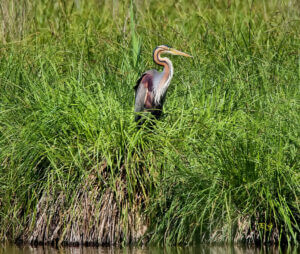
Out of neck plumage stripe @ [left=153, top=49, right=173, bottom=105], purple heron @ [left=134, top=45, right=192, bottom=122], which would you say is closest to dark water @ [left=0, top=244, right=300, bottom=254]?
purple heron @ [left=134, top=45, right=192, bottom=122]

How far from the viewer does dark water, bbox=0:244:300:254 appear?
4512 millimetres

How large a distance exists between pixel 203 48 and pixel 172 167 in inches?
99.5

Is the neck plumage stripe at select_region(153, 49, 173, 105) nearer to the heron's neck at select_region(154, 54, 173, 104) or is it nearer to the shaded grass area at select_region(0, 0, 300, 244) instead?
the heron's neck at select_region(154, 54, 173, 104)

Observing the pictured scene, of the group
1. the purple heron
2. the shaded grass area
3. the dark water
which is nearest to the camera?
the dark water

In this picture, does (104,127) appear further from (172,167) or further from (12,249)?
(12,249)

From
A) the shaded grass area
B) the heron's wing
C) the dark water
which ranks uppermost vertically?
the heron's wing

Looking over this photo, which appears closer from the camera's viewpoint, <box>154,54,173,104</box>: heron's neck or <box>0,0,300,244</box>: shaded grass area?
<box>0,0,300,244</box>: shaded grass area

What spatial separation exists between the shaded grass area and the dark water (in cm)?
10

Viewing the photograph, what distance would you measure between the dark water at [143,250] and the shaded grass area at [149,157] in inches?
3.7

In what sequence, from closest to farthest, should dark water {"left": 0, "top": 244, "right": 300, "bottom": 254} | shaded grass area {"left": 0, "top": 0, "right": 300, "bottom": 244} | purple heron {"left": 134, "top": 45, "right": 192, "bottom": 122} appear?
1. dark water {"left": 0, "top": 244, "right": 300, "bottom": 254}
2. shaded grass area {"left": 0, "top": 0, "right": 300, "bottom": 244}
3. purple heron {"left": 134, "top": 45, "right": 192, "bottom": 122}

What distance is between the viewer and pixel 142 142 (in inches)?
200

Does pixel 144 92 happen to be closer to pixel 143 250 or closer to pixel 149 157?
pixel 149 157

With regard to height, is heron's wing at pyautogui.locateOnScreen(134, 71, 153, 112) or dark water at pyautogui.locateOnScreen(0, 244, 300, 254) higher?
heron's wing at pyautogui.locateOnScreen(134, 71, 153, 112)

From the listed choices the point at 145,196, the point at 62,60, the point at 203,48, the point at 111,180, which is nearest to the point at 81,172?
the point at 111,180
